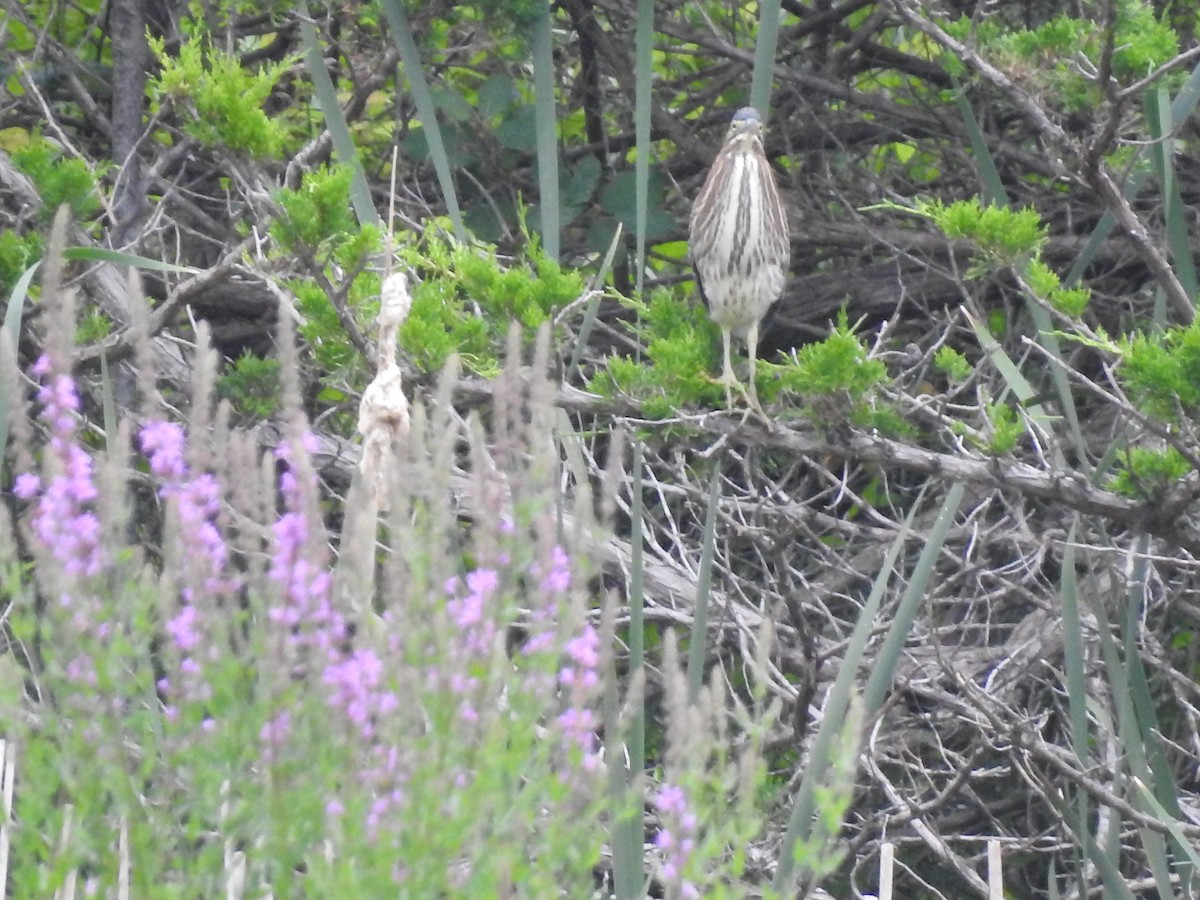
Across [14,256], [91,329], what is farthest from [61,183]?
[91,329]

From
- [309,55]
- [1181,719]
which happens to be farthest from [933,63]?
[309,55]

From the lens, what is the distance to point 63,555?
4.58 feet

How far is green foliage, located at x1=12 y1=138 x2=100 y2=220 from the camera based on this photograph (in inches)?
115

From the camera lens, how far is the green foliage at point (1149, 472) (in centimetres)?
234

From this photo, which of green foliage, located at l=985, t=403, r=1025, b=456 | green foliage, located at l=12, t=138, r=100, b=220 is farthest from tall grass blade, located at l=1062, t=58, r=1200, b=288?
green foliage, located at l=12, t=138, r=100, b=220

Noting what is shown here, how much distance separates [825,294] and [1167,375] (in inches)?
83.4

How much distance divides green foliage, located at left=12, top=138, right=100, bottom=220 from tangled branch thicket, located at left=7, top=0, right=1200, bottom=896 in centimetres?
2

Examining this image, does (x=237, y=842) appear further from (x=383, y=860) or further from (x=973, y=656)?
(x=973, y=656)

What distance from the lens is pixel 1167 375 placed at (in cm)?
214

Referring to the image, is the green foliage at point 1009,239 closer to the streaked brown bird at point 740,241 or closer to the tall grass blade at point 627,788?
the tall grass blade at point 627,788

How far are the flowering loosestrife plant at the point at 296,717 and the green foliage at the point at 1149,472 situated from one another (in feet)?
3.72

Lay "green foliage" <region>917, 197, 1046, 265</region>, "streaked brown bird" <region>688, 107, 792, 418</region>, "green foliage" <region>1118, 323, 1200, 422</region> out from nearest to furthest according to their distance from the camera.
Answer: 1. "green foliage" <region>1118, 323, 1200, 422</region>
2. "green foliage" <region>917, 197, 1046, 265</region>
3. "streaked brown bird" <region>688, 107, 792, 418</region>

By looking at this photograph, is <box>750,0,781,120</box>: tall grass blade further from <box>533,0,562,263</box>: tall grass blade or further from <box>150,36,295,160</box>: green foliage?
<box>150,36,295,160</box>: green foliage

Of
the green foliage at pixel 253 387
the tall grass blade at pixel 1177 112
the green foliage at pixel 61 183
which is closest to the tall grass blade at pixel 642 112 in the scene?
the tall grass blade at pixel 1177 112
